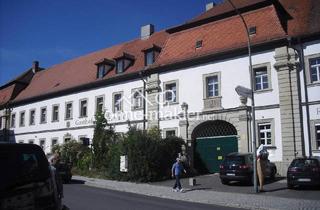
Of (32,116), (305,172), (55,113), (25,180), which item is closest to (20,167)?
(25,180)

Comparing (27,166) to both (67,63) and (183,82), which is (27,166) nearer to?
(183,82)

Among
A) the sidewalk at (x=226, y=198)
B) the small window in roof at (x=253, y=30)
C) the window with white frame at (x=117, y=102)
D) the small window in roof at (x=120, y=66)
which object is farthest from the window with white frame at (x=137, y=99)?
the sidewalk at (x=226, y=198)

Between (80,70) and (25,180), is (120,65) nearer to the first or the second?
(80,70)

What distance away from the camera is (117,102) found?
33625mm

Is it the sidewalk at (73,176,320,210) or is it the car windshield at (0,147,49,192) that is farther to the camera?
the sidewalk at (73,176,320,210)

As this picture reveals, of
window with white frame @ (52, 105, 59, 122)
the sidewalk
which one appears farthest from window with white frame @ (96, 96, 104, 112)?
the sidewalk

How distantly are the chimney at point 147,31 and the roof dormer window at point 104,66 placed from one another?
4.45 metres

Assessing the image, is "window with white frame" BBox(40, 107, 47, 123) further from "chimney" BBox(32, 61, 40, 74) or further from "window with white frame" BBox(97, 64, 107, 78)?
"chimney" BBox(32, 61, 40, 74)

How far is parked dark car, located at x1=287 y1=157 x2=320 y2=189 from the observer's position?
17.9 metres

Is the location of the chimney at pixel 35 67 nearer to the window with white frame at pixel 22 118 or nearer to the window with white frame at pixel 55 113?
the window with white frame at pixel 22 118

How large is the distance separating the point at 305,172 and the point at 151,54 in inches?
676

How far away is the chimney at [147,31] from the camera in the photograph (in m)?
38.2

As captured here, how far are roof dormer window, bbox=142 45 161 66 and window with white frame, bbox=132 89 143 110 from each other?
2345 mm

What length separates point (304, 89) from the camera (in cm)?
2325
